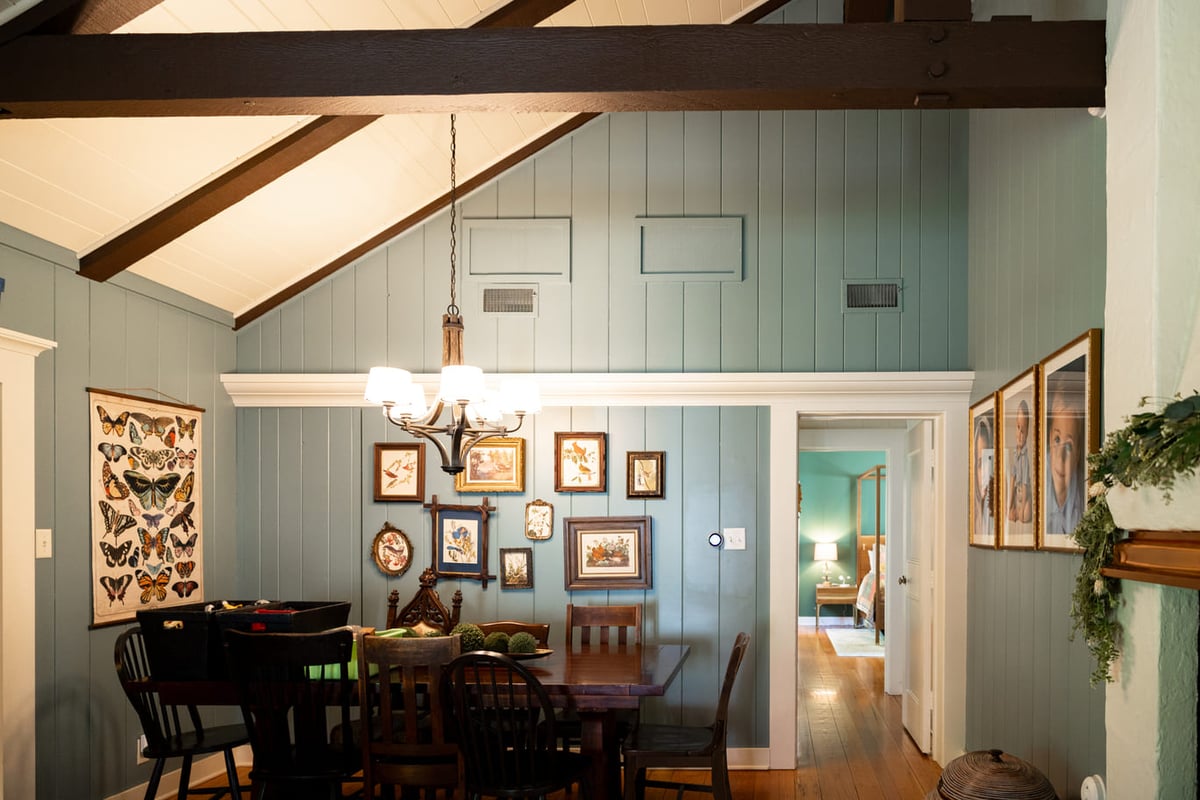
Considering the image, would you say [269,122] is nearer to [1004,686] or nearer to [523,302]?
[523,302]

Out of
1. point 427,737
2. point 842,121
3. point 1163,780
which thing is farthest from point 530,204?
point 1163,780

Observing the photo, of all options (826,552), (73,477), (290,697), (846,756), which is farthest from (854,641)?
(73,477)

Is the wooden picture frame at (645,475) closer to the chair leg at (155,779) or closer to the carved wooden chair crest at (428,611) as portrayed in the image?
the carved wooden chair crest at (428,611)

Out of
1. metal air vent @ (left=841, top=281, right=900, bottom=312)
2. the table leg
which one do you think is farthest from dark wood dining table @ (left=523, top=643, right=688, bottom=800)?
metal air vent @ (left=841, top=281, right=900, bottom=312)

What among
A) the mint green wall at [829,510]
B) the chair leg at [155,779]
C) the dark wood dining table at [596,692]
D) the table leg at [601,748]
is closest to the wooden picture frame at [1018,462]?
the dark wood dining table at [596,692]

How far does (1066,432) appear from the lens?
3398 mm

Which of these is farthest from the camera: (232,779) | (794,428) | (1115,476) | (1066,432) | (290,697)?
(794,428)

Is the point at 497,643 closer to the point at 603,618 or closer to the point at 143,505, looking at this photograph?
the point at 603,618

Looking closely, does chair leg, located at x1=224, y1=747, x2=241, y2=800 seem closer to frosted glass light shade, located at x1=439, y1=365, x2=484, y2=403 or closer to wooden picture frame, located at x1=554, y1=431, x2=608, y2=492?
frosted glass light shade, located at x1=439, y1=365, x2=484, y2=403

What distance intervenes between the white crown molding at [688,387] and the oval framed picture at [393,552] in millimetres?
737

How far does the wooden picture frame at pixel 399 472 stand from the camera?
5793 millimetres

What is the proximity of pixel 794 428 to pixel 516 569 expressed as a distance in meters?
1.68

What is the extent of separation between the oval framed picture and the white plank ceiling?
4.89ft

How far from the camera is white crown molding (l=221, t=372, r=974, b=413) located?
5594 mm
